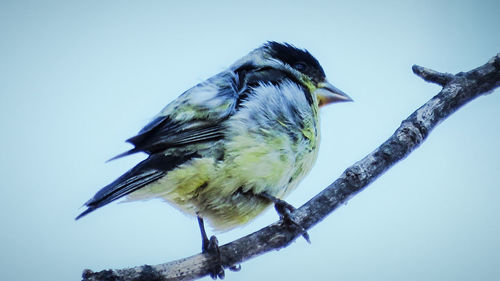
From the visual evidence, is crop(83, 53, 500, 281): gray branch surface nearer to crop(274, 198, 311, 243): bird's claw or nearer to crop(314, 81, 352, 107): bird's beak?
crop(274, 198, 311, 243): bird's claw

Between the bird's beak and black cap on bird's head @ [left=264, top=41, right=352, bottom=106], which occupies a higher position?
black cap on bird's head @ [left=264, top=41, right=352, bottom=106]

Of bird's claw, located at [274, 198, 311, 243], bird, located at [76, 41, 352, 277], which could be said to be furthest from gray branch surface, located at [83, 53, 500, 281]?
bird, located at [76, 41, 352, 277]

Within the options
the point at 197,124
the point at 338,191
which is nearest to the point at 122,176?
the point at 197,124

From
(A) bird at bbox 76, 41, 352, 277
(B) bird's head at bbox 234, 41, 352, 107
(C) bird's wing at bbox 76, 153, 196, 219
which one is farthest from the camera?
(B) bird's head at bbox 234, 41, 352, 107

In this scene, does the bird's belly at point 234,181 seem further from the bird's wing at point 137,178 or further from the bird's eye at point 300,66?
the bird's eye at point 300,66

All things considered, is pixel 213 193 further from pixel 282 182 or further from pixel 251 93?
pixel 251 93

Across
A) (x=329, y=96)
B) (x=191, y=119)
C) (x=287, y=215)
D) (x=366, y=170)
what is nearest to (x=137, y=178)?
(x=191, y=119)

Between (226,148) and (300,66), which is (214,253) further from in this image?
(300,66)
